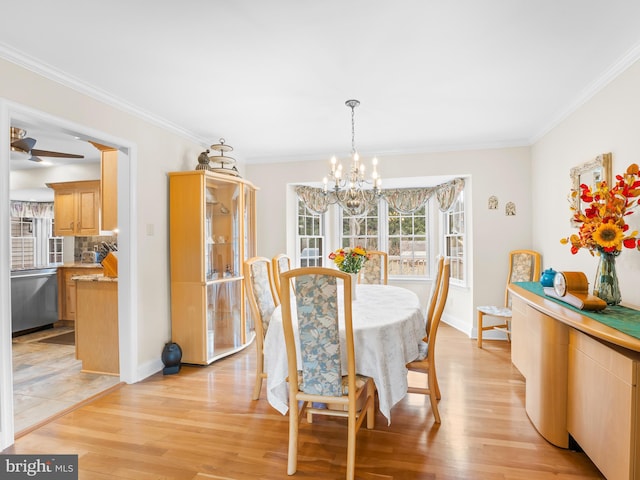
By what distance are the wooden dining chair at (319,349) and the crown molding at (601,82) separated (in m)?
2.41

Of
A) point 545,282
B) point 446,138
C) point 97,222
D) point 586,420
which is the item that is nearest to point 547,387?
point 586,420

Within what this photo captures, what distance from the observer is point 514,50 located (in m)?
2.23

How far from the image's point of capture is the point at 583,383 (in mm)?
1957

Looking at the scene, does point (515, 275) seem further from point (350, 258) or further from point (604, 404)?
point (604, 404)

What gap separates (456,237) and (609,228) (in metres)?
2.99

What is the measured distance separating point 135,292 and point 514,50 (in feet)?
11.4

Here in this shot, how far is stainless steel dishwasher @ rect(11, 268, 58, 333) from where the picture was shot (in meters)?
4.73

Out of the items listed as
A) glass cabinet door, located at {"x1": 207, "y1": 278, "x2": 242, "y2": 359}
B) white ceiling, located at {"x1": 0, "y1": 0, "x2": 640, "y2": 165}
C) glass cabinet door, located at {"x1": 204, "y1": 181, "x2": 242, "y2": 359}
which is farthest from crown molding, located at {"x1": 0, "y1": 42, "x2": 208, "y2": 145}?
glass cabinet door, located at {"x1": 207, "y1": 278, "x2": 242, "y2": 359}

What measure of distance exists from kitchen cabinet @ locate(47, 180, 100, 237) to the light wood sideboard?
5.24 meters

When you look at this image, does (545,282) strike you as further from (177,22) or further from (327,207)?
(327,207)

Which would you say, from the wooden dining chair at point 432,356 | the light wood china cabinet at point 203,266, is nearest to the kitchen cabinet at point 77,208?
the light wood china cabinet at point 203,266

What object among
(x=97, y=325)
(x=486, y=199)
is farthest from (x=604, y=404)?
(x=97, y=325)

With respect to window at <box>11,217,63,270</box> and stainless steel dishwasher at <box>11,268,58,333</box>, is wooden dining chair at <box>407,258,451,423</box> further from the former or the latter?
window at <box>11,217,63,270</box>

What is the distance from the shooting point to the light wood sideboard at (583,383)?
1565 mm
